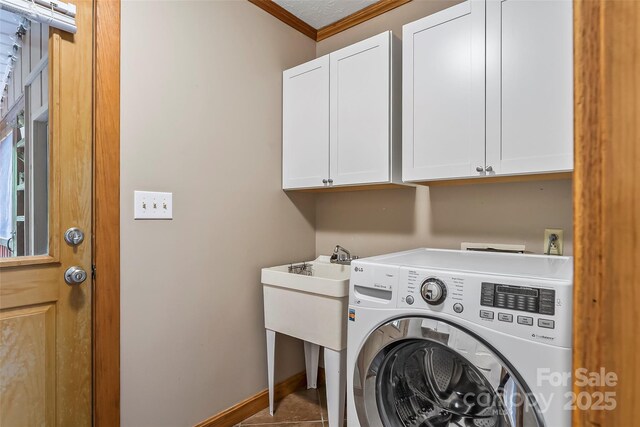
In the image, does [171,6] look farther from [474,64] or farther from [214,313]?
[214,313]

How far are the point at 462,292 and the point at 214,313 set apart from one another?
50.5 inches

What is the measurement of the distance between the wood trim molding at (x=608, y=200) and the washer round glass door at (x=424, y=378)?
70 centimetres

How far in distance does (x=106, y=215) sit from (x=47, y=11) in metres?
0.77

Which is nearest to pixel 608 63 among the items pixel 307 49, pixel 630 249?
pixel 630 249

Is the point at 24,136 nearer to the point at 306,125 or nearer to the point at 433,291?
the point at 306,125

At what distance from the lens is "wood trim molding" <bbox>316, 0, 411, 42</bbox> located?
2074 mm

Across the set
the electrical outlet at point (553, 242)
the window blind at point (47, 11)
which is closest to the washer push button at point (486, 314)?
the electrical outlet at point (553, 242)

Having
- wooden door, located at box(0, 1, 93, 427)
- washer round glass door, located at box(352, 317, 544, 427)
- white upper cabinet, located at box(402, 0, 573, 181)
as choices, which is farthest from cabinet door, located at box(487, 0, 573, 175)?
wooden door, located at box(0, 1, 93, 427)

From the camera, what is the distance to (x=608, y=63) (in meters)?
0.39

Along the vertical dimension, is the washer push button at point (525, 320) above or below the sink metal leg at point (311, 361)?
above

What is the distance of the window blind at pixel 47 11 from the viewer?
120 centimetres

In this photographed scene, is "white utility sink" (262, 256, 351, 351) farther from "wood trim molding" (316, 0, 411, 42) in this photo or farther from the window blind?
"wood trim molding" (316, 0, 411, 42)

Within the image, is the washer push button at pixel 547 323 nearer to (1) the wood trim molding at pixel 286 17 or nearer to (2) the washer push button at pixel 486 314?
(2) the washer push button at pixel 486 314

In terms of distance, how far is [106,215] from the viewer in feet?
4.65
